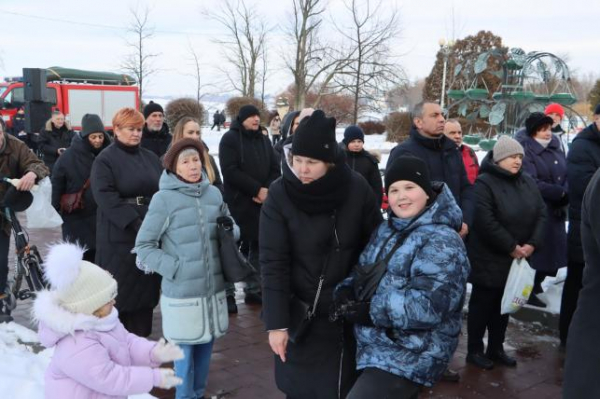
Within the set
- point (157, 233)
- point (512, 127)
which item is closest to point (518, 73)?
point (512, 127)

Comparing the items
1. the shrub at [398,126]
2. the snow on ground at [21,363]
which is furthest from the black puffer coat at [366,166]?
the shrub at [398,126]

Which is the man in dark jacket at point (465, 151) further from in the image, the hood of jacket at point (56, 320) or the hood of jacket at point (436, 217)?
the hood of jacket at point (56, 320)

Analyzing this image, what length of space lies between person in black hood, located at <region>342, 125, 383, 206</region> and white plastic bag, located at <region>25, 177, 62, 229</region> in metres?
2.97

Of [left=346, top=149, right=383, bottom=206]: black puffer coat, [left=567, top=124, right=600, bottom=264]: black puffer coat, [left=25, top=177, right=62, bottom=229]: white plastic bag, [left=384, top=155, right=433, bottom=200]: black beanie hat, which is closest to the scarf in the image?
[left=384, top=155, right=433, bottom=200]: black beanie hat

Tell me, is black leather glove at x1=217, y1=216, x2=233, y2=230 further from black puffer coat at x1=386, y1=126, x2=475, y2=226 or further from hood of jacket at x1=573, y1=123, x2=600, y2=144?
hood of jacket at x1=573, y1=123, x2=600, y2=144

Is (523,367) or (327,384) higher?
(327,384)

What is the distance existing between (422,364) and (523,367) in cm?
256

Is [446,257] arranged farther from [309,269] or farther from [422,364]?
[309,269]

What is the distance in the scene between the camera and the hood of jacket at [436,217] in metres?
2.71

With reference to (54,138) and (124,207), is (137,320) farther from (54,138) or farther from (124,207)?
(54,138)

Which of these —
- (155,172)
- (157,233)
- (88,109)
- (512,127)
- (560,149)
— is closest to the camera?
(157,233)

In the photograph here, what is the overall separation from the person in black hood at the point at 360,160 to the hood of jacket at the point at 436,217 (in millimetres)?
3594

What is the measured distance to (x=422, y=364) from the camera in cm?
260

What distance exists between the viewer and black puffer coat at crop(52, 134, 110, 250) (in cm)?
556
